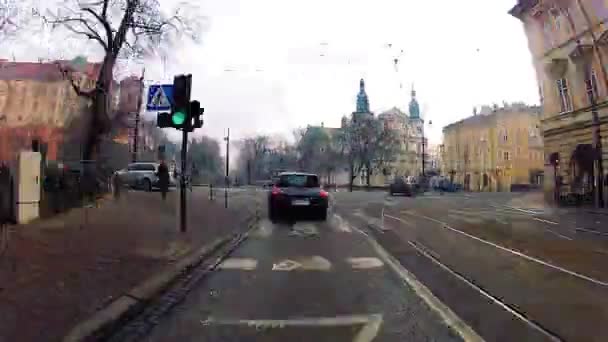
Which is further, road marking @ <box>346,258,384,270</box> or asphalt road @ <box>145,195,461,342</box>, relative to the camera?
road marking @ <box>346,258,384,270</box>

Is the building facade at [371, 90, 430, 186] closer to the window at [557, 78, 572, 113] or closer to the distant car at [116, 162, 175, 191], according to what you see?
the window at [557, 78, 572, 113]

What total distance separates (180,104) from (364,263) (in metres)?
5.65

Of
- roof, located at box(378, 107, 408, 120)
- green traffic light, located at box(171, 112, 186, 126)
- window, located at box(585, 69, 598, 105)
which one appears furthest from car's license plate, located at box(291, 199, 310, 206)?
roof, located at box(378, 107, 408, 120)

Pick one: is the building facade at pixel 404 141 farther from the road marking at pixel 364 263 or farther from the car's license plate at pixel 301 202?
the road marking at pixel 364 263

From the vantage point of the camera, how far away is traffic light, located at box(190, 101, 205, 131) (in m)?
12.9

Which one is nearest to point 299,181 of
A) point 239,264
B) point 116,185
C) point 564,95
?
point 116,185

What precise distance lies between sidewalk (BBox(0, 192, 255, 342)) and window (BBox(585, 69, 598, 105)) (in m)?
20.7

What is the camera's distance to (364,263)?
9539mm

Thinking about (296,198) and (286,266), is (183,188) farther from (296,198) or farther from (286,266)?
(296,198)

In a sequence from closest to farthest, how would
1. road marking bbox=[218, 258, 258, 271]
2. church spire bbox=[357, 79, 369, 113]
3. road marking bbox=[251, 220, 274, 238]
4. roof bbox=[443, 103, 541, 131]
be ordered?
1. road marking bbox=[218, 258, 258, 271]
2. road marking bbox=[251, 220, 274, 238]
3. roof bbox=[443, 103, 541, 131]
4. church spire bbox=[357, 79, 369, 113]

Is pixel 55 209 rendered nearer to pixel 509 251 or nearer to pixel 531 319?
pixel 509 251

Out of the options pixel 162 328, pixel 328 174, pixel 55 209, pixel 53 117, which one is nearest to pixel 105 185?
pixel 55 209

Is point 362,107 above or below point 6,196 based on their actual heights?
above

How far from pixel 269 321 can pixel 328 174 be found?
8238cm
